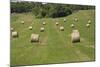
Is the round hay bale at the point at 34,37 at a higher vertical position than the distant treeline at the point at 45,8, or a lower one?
lower

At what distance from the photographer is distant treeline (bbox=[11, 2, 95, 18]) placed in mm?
2818

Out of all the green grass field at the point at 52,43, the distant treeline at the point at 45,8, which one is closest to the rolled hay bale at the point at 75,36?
the green grass field at the point at 52,43

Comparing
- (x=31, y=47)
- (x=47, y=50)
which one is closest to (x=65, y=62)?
(x=47, y=50)

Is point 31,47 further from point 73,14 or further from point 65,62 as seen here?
point 73,14

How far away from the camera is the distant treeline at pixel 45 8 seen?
2818 millimetres

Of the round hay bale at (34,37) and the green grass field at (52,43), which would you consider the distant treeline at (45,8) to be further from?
the round hay bale at (34,37)

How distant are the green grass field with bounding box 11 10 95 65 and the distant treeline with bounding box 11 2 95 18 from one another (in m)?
0.06

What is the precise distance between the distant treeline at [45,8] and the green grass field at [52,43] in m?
0.06

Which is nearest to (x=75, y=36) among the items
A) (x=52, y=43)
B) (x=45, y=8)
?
(x=52, y=43)

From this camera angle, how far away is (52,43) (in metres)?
2.96

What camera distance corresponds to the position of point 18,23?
2.81 meters

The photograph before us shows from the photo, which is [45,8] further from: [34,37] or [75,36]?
[75,36]
